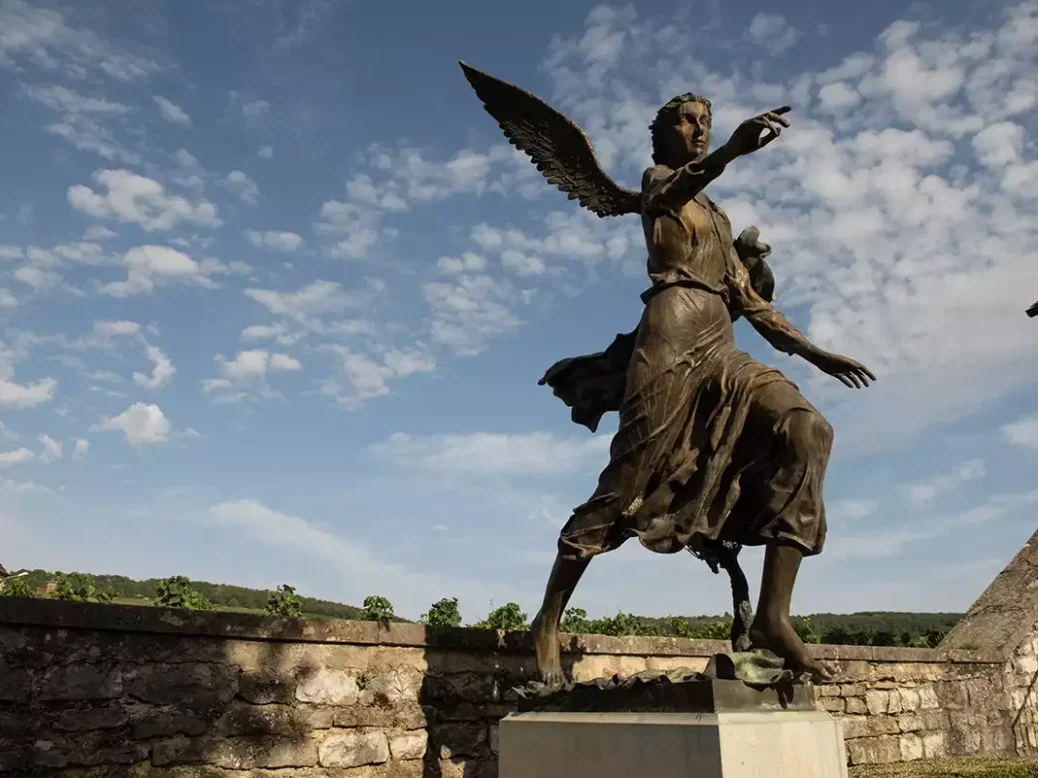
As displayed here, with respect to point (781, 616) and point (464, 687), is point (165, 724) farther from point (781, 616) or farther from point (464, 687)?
point (781, 616)

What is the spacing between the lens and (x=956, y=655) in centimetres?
735

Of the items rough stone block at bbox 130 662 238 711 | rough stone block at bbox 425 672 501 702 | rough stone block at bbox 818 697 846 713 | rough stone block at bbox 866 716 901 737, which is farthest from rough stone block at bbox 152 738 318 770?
rough stone block at bbox 866 716 901 737

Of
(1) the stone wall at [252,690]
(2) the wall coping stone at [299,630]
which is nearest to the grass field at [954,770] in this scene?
(2) the wall coping stone at [299,630]

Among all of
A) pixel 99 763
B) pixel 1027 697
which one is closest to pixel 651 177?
pixel 99 763

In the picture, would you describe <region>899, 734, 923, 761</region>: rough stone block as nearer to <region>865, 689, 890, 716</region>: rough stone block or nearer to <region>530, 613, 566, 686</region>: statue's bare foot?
<region>865, 689, 890, 716</region>: rough stone block

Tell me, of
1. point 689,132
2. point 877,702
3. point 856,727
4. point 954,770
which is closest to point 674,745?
point 689,132

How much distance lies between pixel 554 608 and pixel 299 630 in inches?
47.6

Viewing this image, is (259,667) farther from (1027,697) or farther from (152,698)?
(1027,697)

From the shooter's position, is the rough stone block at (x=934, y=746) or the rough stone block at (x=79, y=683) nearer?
the rough stone block at (x=79, y=683)

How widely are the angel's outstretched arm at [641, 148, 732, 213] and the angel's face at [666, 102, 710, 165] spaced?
95 mm

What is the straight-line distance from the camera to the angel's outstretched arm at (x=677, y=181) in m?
3.59

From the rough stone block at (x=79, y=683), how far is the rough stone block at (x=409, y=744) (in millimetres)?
1274

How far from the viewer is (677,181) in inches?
146

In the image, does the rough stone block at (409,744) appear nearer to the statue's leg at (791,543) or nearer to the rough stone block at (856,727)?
the statue's leg at (791,543)
